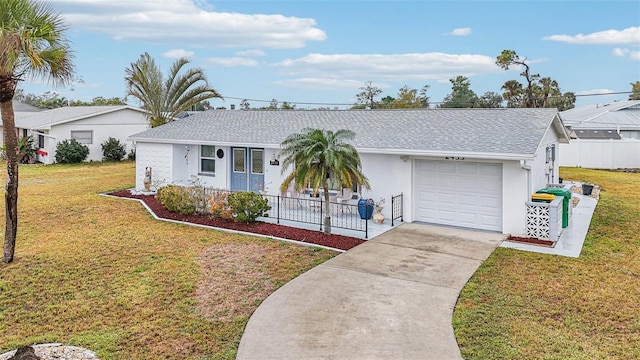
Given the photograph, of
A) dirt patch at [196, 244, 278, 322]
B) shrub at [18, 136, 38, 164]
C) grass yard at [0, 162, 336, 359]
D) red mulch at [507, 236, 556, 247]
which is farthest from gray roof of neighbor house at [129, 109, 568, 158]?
shrub at [18, 136, 38, 164]

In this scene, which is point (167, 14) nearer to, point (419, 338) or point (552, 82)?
point (419, 338)

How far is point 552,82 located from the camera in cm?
5212

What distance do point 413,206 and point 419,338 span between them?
291 inches

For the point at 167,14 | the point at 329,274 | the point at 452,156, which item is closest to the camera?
the point at 329,274

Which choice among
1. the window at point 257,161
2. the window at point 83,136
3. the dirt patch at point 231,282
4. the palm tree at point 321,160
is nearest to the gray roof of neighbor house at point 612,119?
the window at point 257,161

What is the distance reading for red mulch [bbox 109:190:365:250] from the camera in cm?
1121

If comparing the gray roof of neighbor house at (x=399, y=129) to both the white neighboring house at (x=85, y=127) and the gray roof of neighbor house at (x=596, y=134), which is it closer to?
the white neighboring house at (x=85, y=127)

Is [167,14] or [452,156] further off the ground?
[167,14]

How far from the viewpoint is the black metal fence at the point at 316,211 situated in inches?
512

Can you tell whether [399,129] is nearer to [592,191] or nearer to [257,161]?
[257,161]

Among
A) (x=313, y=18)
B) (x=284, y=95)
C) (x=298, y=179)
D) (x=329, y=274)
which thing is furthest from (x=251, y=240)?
(x=284, y=95)

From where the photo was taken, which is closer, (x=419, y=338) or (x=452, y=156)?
(x=419, y=338)

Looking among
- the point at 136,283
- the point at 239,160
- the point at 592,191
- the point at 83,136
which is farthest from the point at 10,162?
the point at 83,136

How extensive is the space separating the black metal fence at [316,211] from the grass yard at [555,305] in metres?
3.68
